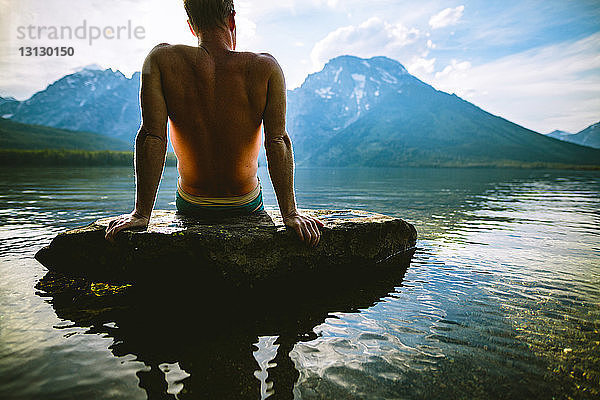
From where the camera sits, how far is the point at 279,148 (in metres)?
3.69

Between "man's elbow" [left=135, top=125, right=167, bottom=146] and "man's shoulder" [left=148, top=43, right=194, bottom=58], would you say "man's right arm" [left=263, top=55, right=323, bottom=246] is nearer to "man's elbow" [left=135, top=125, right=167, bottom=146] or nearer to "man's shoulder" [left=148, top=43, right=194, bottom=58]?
"man's shoulder" [left=148, top=43, right=194, bottom=58]

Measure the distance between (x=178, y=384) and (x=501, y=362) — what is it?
2.22 m

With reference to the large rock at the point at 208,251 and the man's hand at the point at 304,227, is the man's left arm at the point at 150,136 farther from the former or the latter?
the man's hand at the point at 304,227

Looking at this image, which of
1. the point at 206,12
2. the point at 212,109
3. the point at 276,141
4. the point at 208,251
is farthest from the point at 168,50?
the point at 208,251

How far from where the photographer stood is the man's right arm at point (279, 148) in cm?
365

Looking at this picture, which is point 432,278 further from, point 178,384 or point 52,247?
point 52,247

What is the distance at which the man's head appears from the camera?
3.56 meters

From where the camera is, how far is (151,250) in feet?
11.9

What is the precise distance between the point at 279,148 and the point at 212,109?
78 cm

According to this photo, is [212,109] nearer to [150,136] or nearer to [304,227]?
[150,136]

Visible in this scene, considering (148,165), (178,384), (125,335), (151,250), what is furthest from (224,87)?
(178,384)

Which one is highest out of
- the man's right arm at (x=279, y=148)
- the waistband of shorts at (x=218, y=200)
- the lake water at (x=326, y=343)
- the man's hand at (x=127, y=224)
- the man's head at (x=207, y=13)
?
the man's head at (x=207, y=13)

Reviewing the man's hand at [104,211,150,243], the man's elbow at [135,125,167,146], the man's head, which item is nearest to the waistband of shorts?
the man's hand at [104,211,150,243]

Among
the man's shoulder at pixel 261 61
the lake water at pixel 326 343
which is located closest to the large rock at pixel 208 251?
the lake water at pixel 326 343
